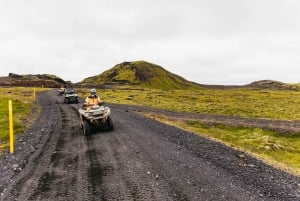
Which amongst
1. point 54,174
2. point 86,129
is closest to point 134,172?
point 54,174

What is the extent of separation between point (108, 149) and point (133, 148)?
115cm

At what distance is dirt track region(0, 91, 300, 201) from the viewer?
9.65 metres

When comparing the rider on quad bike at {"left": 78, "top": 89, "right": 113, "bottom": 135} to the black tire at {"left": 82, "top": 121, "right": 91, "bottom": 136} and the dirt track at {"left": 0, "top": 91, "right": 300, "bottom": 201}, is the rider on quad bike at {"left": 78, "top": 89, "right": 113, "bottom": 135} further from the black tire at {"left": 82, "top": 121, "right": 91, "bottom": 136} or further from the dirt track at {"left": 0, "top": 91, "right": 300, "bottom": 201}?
the dirt track at {"left": 0, "top": 91, "right": 300, "bottom": 201}

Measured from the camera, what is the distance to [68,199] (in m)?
9.05

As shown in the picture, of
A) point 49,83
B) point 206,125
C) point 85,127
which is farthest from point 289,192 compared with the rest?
point 49,83

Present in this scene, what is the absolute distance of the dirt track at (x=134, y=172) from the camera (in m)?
9.65

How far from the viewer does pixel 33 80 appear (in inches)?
5669

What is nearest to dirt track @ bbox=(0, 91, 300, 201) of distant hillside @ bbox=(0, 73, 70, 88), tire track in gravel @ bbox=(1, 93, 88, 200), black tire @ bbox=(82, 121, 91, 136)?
tire track in gravel @ bbox=(1, 93, 88, 200)

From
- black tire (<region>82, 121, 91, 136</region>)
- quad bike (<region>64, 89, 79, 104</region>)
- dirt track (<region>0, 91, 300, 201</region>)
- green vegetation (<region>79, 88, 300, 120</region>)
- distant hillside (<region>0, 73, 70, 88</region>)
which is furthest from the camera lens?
distant hillside (<region>0, 73, 70, 88</region>)

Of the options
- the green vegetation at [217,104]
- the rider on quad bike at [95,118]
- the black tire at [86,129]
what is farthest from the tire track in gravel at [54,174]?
the green vegetation at [217,104]

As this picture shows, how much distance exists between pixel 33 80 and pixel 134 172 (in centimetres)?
14237

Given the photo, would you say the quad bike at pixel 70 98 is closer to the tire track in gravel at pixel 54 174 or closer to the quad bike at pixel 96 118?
the quad bike at pixel 96 118

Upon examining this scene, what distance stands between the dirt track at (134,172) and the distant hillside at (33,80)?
116 meters

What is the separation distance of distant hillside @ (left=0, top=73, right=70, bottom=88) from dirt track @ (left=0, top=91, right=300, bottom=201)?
115700 millimetres
